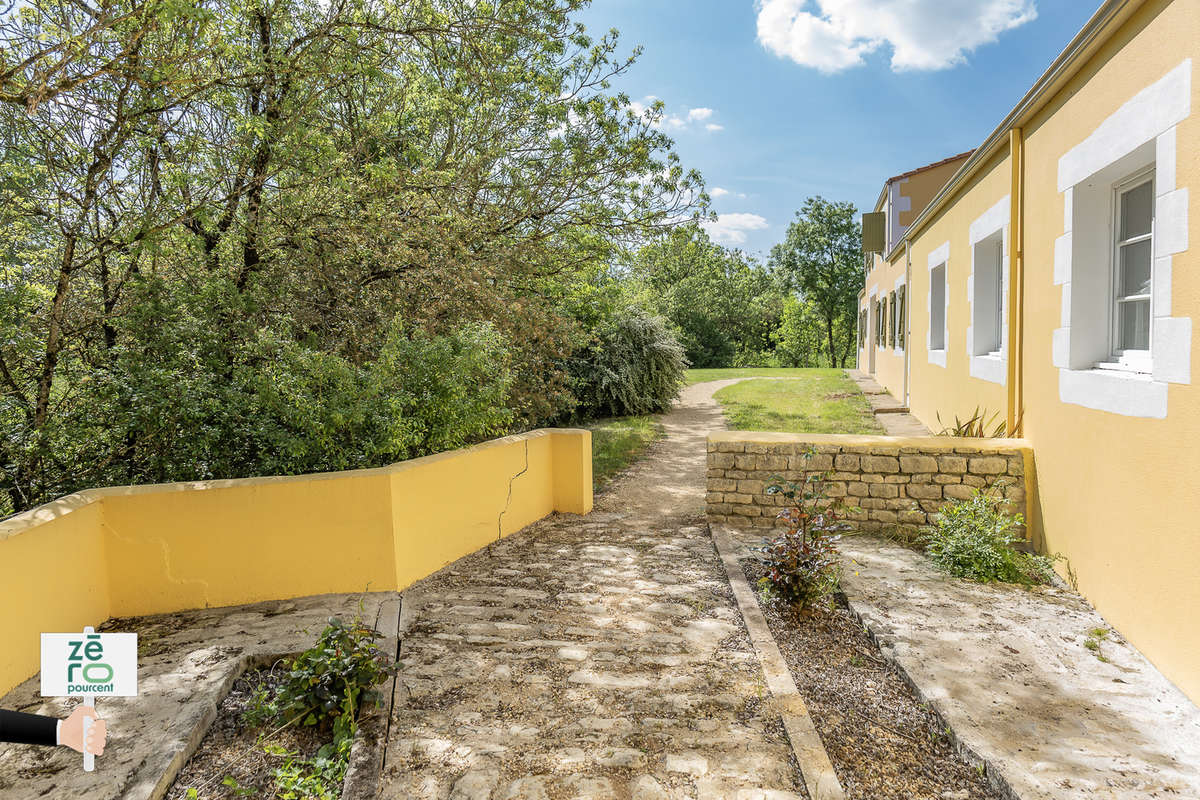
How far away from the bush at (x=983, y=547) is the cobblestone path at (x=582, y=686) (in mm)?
1710

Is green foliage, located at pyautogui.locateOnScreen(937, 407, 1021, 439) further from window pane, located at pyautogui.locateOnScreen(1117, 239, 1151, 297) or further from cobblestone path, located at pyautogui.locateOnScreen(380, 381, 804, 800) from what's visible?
cobblestone path, located at pyautogui.locateOnScreen(380, 381, 804, 800)

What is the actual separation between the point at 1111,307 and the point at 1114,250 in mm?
367

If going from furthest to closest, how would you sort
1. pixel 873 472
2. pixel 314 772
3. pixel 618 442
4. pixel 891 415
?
pixel 891 415 < pixel 618 442 < pixel 873 472 < pixel 314 772

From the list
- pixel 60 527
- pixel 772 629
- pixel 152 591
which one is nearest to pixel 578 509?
pixel 772 629

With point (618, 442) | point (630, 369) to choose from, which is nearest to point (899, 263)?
point (630, 369)

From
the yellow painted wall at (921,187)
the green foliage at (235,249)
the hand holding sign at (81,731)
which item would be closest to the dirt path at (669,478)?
the green foliage at (235,249)

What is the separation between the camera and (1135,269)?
13.2ft

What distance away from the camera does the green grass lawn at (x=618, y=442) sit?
877 cm

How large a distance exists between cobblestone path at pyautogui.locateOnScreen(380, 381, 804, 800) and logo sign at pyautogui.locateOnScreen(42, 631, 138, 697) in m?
1.06

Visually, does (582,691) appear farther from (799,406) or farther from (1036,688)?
(799,406)

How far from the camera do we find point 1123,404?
356cm

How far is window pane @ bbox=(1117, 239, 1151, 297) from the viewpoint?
388 centimetres

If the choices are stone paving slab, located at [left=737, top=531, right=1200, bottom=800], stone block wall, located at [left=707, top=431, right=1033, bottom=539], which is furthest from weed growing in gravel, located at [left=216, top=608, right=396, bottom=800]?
stone block wall, located at [left=707, top=431, right=1033, bottom=539]

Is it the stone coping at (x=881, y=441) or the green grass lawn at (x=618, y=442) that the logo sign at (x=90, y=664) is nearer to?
the stone coping at (x=881, y=441)
